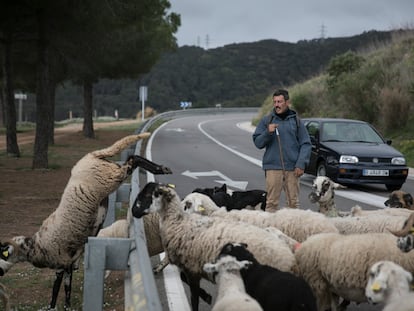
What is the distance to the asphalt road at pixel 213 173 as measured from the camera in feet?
22.3

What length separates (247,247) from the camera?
5.38 metres

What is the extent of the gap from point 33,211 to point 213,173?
23.2 ft

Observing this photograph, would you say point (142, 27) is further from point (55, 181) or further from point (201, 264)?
point (201, 264)

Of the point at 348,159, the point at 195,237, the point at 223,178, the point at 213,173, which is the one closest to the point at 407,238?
the point at 195,237

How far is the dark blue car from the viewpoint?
48.9 feet

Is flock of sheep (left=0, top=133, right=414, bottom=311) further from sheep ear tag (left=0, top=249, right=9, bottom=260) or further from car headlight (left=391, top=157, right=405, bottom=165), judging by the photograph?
car headlight (left=391, top=157, right=405, bottom=165)

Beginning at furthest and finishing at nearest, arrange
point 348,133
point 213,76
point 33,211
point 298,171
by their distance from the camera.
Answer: point 213,76 → point 348,133 → point 33,211 → point 298,171

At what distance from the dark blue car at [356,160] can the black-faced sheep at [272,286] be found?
10375mm

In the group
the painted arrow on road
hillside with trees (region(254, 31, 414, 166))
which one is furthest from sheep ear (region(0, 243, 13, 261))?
hillside with trees (region(254, 31, 414, 166))

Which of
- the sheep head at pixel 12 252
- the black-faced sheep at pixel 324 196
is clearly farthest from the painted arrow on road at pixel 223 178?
the sheep head at pixel 12 252

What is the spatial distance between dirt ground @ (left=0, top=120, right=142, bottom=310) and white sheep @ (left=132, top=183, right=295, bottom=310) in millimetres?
936

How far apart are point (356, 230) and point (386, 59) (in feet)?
106

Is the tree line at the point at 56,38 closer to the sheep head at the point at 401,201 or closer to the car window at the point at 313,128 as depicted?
the car window at the point at 313,128

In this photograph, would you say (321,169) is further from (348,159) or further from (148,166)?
(148,166)
